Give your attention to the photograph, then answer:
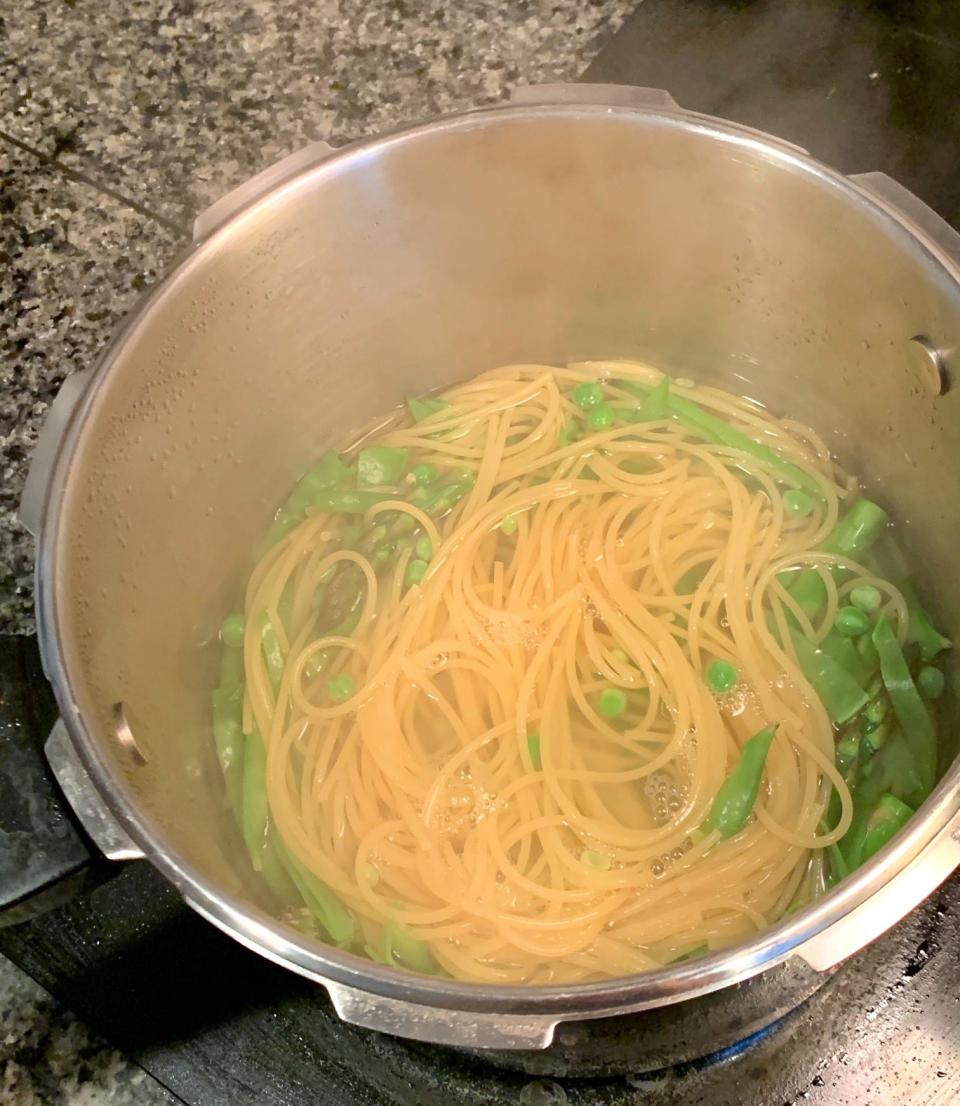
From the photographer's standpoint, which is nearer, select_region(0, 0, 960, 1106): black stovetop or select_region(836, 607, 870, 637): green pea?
select_region(0, 0, 960, 1106): black stovetop

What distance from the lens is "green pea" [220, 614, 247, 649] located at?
1.66 m

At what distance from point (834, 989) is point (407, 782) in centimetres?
65

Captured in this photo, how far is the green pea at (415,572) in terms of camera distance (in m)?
1.67

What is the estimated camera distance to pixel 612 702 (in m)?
1.55

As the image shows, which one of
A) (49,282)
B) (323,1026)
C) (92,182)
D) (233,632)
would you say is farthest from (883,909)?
(92,182)

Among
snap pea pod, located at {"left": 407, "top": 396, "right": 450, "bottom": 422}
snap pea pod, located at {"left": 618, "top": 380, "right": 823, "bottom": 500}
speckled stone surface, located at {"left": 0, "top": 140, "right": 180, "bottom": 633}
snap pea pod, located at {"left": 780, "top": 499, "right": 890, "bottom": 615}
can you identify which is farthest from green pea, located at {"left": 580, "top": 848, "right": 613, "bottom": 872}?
speckled stone surface, located at {"left": 0, "top": 140, "right": 180, "bottom": 633}

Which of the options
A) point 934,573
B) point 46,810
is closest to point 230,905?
point 46,810

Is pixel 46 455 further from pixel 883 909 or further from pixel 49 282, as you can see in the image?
pixel 883 909

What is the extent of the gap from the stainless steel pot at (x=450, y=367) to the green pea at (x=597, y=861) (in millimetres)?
222

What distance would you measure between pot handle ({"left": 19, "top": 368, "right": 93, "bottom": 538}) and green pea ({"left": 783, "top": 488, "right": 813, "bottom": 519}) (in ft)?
3.67

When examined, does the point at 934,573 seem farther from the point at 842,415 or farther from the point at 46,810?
the point at 46,810

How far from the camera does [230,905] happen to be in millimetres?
988

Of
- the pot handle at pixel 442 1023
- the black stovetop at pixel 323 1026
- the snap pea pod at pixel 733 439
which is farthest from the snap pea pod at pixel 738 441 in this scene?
the pot handle at pixel 442 1023

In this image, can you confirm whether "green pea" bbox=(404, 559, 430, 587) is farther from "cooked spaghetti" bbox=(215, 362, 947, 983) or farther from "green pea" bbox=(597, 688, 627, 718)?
"green pea" bbox=(597, 688, 627, 718)
